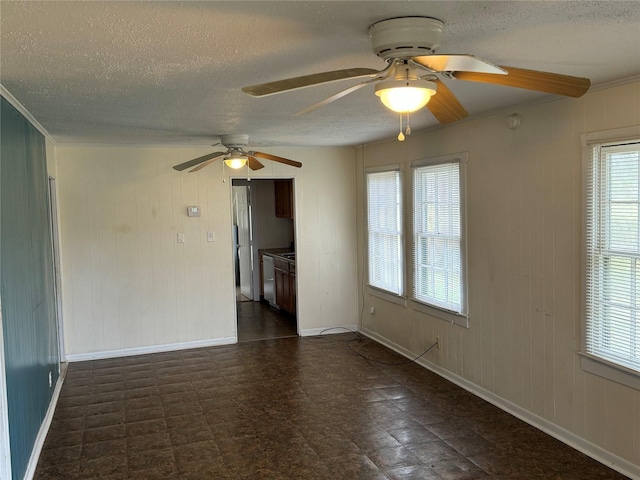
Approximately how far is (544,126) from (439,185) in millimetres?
1355

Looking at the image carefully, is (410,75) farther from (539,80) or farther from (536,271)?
(536,271)

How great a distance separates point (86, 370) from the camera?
18.1 feet

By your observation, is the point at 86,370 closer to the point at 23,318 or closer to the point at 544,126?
the point at 23,318

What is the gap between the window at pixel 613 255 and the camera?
10.3 ft

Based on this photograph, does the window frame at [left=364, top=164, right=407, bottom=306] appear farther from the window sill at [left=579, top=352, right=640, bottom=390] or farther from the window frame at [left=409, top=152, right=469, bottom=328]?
the window sill at [left=579, top=352, right=640, bottom=390]

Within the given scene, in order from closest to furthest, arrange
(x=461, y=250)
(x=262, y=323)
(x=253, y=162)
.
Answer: (x=461, y=250)
(x=253, y=162)
(x=262, y=323)

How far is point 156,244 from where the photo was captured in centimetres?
611

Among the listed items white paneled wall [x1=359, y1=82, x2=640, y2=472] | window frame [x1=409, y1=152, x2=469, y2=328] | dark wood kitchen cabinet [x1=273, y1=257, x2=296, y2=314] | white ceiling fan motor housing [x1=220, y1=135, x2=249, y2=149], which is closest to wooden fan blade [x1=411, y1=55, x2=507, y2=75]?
white paneled wall [x1=359, y1=82, x2=640, y2=472]

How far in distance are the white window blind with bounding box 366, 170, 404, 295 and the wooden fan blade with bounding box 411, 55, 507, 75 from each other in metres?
3.85

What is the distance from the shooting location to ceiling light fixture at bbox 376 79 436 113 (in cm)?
198

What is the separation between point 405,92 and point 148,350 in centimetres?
502

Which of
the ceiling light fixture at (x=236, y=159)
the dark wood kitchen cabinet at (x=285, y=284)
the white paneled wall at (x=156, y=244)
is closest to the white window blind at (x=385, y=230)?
the white paneled wall at (x=156, y=244)

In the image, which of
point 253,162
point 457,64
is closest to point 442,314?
point 253,162

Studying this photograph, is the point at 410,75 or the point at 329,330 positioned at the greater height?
the point at 410,75
